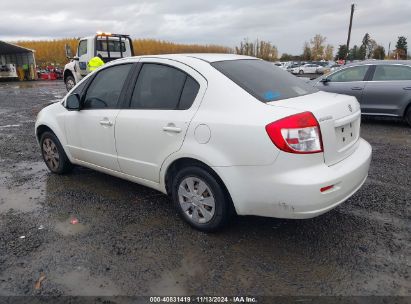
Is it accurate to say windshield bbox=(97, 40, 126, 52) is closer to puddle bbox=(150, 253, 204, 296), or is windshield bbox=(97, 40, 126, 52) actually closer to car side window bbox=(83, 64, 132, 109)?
car side window bbox=(83, 64, 132, 109)

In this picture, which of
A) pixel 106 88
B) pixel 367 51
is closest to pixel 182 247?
pixel 106 88

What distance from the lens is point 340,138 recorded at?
296 centimetres

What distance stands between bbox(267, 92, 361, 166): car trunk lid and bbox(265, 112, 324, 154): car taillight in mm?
101

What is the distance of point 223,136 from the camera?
9.39 ft

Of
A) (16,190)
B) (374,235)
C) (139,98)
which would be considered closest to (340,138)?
(374,235)

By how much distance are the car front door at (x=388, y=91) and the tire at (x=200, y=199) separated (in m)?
6.39

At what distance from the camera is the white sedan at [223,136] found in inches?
106

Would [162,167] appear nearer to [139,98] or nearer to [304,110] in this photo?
[139,98]

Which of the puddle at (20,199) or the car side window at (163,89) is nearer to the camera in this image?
the car side window at (163,89)

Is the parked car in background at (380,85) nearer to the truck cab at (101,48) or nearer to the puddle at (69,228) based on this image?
the puddle at (69,228)

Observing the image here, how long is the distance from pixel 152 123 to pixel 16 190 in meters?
2.39

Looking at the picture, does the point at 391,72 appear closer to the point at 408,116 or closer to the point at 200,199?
the point at 408,116

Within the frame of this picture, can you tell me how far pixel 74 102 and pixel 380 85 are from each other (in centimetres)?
674

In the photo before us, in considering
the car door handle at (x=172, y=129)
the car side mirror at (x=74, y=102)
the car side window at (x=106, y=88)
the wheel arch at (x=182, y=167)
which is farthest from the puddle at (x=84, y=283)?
the car side mirror at (x=74, y=102)
